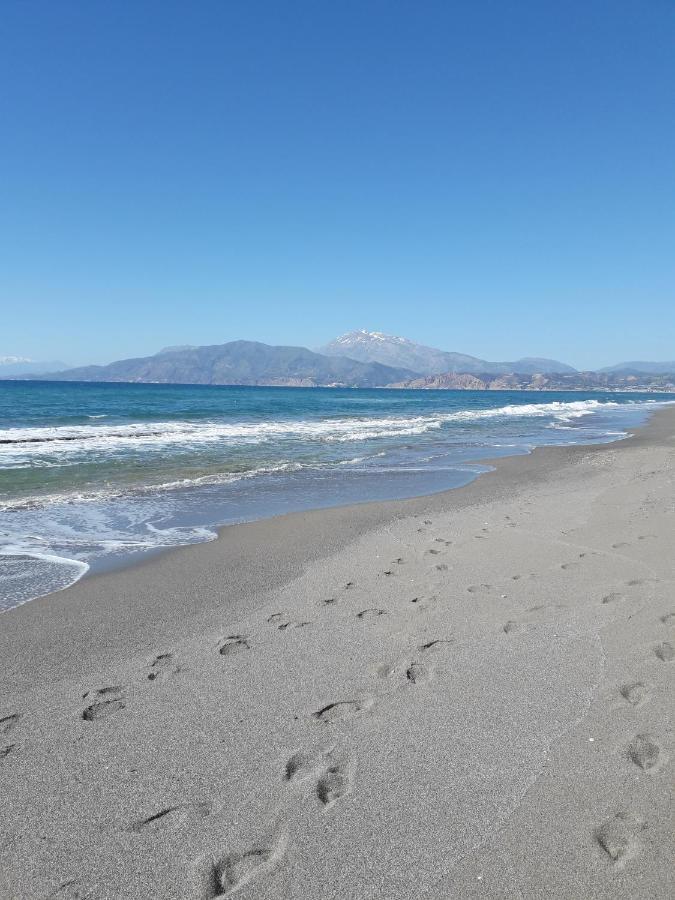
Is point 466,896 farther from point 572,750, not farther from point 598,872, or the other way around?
point 572,750

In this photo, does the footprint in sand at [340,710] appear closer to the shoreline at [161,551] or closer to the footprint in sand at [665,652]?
the footprint in sand at [665,652]

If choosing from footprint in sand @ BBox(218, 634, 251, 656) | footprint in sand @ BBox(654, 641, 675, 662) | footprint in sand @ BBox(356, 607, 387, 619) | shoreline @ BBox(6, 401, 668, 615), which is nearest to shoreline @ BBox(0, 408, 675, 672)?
shoreline @ BBox(6, 401, 668, 615)

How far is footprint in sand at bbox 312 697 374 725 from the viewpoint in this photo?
3.49 meters

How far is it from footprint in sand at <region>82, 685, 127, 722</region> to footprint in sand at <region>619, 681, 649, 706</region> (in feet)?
10.7

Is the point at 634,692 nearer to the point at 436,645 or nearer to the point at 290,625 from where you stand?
the point at 436,645

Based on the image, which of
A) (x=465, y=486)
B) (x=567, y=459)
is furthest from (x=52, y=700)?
(x=567, y=459)

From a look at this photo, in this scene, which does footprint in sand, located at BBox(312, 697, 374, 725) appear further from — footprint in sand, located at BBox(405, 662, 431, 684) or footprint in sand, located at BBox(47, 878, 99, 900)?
footprint in sand, located at BBox(47, 878, 99, 900)

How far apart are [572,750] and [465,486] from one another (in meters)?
10.1

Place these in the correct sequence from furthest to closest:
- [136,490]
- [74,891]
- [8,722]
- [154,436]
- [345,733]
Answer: [154,436]
[136,490]
[8,722]
[345,733]
[74,891]

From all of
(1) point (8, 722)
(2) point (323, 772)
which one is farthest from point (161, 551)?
(2) point (323, 772)

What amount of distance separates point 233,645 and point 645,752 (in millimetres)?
2975

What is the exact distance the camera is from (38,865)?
8.04 feet

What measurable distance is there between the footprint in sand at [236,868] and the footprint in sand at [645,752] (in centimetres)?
189

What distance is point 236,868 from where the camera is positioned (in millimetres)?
2416
